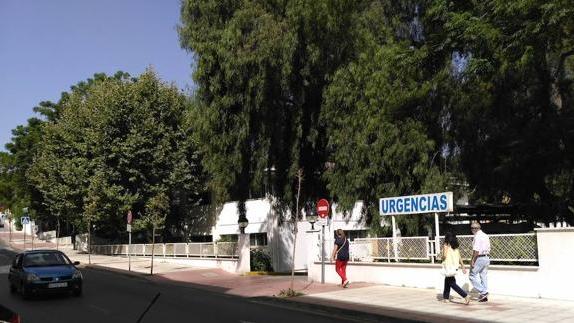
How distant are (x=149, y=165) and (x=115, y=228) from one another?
593 cm

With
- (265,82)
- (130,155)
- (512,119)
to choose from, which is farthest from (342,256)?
(130,155)

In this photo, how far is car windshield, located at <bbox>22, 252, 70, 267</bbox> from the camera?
16.4m

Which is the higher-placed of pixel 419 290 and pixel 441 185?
pixel 441 185

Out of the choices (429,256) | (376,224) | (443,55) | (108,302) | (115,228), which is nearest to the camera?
(108,302)

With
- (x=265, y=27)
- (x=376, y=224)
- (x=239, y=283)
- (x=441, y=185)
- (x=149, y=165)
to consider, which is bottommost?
(x=239, y=283)

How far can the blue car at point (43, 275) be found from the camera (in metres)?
15.2

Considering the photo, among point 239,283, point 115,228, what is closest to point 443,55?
point 239,283

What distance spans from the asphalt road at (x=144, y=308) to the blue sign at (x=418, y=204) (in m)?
4.80

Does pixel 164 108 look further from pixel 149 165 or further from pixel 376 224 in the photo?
pixel 376 224

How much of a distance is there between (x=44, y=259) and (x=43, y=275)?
5.37ft

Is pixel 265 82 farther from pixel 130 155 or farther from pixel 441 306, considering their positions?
pixel 130 155

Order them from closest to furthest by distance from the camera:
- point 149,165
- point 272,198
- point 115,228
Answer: point 272,198, point 149,165, point 115,228

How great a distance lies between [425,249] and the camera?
52.7 ft

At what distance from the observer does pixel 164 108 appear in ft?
126
